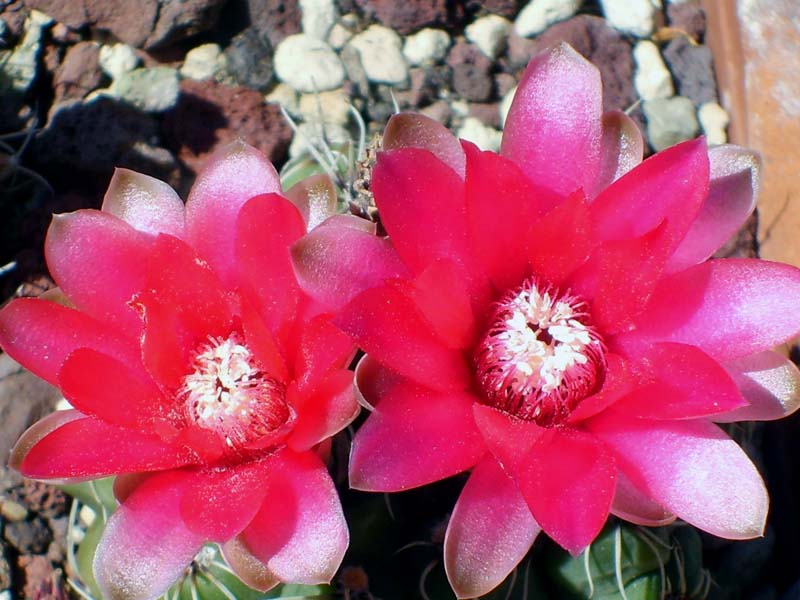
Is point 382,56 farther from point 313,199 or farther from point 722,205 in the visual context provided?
point 722,205

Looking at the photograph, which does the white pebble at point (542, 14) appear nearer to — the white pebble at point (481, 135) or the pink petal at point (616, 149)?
the white pebble at point (481, 135)

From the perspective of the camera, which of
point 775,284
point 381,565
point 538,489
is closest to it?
point 538,489

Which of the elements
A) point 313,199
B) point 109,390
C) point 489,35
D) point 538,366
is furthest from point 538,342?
point 489,35

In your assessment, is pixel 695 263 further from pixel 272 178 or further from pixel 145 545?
pixel 145 545

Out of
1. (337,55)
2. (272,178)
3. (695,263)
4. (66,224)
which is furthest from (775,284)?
(337,55)

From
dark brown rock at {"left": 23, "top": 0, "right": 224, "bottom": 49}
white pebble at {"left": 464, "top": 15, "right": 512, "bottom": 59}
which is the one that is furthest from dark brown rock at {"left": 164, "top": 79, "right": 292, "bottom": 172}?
white pebble at {"left": 464, "top": 15, "right": 512, "bottom": 59}

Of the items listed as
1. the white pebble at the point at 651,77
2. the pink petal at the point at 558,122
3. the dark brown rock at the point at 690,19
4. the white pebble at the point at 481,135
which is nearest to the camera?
the pink petal at the point at 558,122

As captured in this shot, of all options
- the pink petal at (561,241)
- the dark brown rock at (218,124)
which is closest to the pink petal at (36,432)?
the pink petal at (561,241)
